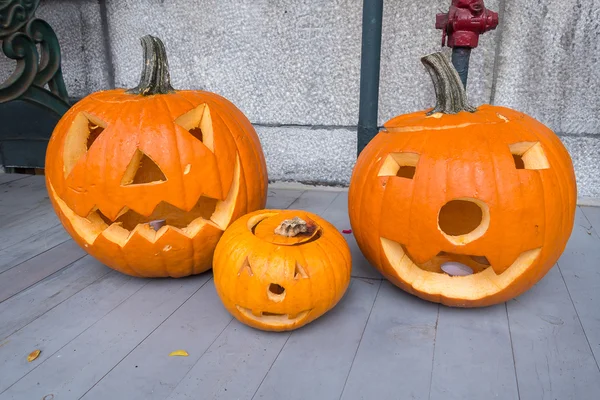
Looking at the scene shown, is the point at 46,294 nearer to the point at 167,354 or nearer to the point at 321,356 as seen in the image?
Result: the point at 167,354

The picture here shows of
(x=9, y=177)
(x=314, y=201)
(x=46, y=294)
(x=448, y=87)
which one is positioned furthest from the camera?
(x=9, y=177)

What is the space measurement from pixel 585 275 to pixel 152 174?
1667 millimetres

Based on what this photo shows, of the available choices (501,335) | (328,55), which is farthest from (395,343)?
(328,55)

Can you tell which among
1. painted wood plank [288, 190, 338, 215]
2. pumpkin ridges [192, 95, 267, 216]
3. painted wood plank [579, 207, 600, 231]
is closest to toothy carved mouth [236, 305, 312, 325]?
pumpkin ridges [192, 95, 267, 216]

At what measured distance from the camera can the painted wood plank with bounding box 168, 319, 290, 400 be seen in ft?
3.77

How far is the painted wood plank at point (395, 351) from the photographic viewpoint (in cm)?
114

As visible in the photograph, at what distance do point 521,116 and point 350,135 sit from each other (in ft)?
4.24

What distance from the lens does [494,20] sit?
6.03 ft

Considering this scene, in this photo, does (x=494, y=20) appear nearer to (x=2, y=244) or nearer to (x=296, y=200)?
(x=296, y=200)

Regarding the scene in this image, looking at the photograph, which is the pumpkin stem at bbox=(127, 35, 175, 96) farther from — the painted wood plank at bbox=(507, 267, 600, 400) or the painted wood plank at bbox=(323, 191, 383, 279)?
the painted wood plank at bbox=(507, 267, 600, 400)

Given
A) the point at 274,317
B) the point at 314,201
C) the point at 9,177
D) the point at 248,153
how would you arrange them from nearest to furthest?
the point at 274,317 < the point at 248,153 < the point at 314,201 < the point at 9,177

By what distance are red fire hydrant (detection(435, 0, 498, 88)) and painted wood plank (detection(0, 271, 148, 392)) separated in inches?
61.5

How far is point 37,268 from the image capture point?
71.3 inches

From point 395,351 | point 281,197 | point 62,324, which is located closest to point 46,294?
point 62,324
